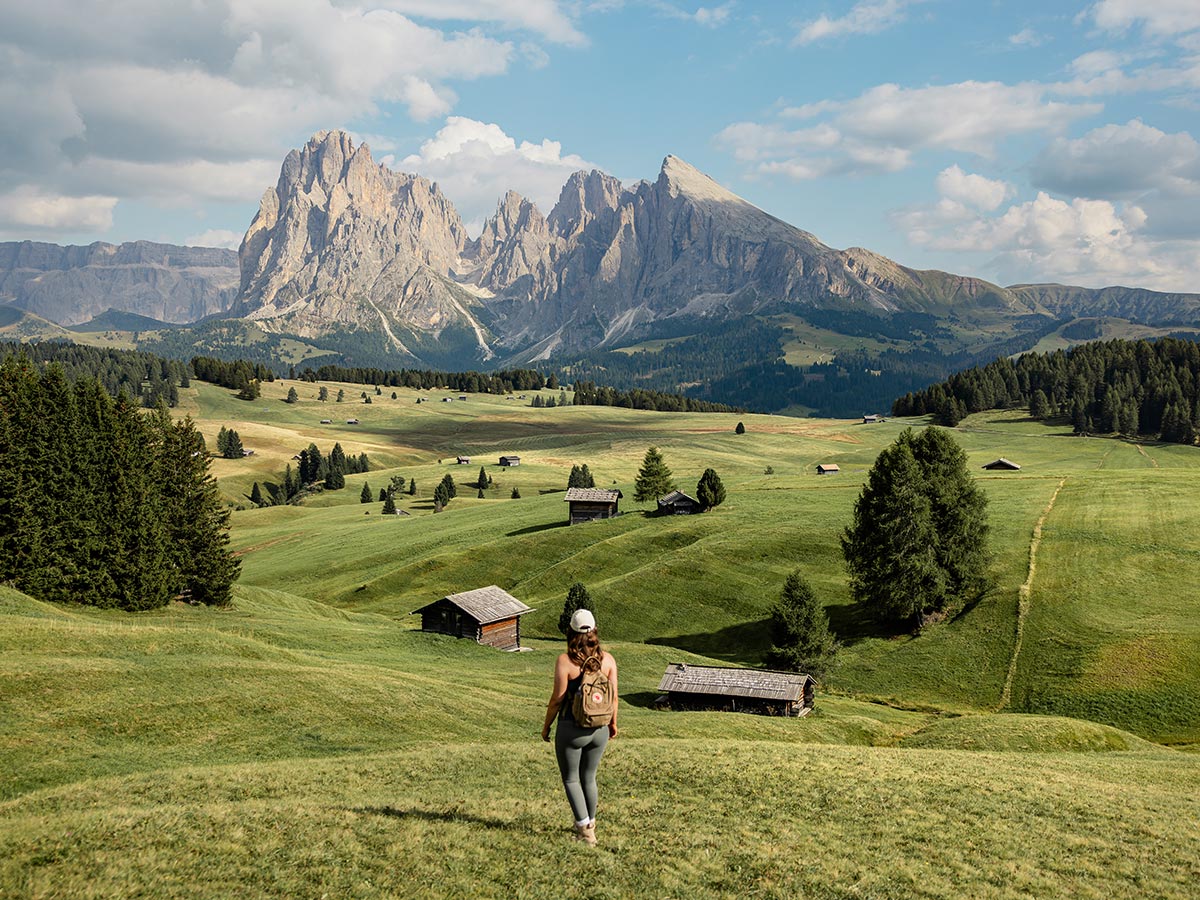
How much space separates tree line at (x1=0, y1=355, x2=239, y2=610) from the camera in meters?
50.4

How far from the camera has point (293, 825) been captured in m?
15.7

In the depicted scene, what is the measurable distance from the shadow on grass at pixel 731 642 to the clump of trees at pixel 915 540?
9978 millimetres

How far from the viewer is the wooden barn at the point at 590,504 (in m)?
113

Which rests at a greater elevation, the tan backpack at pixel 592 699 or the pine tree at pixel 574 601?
the tan backpack at pixel 592 699

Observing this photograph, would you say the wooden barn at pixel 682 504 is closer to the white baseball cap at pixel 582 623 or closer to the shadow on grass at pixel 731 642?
the shadow on grass at pixel 731 642

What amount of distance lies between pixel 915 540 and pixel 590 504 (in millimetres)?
51731

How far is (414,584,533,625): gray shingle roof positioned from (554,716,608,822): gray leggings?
5403 centimetres

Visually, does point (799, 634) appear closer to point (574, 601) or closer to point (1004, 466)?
point (574, 601)

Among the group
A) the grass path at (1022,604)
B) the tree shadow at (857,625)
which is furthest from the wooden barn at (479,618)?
the grass path at (1022,604)

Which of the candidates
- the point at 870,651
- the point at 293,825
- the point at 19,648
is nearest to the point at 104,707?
the point at 19,648

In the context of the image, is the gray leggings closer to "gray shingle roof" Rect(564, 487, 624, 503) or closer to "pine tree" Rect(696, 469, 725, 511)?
"pine tree" Rect(696, 469, 725, 511)

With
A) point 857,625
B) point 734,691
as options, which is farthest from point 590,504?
point 734,691

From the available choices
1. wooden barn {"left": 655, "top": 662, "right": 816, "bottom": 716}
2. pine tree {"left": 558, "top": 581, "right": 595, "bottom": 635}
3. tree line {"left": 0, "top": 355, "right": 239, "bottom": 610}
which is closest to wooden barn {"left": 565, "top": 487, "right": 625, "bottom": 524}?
pine tree {"left": 558, "top": 581, "right": 595, "bottom": 635}

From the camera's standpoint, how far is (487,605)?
70.4 metres
